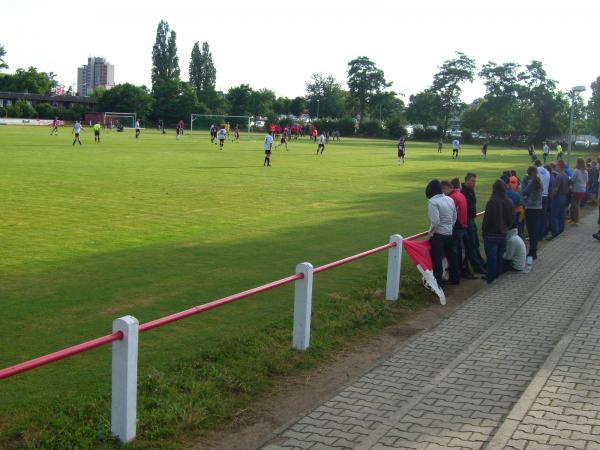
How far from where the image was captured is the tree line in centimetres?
9500

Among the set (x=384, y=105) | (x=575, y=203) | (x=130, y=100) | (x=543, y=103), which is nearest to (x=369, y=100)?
(x=384, y=105)

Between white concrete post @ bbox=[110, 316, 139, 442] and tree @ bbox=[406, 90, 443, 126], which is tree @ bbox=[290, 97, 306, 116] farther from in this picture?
white concrete post @ bbox=[110, 316, 139, 442]

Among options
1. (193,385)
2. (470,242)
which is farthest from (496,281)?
(193,385)

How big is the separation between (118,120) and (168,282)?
78.1 meters

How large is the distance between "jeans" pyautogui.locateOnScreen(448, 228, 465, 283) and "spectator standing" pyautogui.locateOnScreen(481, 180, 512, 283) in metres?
0.49

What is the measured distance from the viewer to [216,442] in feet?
16.5

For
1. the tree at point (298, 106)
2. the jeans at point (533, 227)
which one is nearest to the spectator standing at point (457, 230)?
the jeans at point (533, 227)

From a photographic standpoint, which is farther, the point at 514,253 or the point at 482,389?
the point at 514,253

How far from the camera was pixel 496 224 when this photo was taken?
10.8 metres

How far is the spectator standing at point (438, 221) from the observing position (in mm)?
9734

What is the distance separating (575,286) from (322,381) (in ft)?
19.7

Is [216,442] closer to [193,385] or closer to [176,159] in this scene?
[193,385]

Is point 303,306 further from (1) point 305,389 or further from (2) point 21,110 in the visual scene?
(2) point 21,110

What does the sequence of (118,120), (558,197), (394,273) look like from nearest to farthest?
(394,273)
(558,197)
(118,120)
